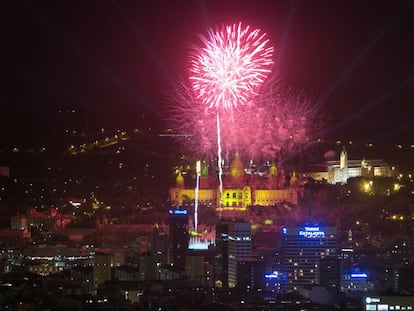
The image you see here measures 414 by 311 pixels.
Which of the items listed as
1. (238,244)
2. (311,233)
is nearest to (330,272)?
(311,233)

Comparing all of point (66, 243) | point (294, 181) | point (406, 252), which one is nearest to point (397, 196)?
point (294, 181)

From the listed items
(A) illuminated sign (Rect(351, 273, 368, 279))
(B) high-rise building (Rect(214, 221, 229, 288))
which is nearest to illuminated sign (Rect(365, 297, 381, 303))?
(A) illuminated sign (Rect(351, 273, 368, 279))

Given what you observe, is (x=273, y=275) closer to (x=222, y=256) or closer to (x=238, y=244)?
(x=222, y=256)

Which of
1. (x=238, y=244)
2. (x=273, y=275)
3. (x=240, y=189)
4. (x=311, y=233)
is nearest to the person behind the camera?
(x=273, y=275)

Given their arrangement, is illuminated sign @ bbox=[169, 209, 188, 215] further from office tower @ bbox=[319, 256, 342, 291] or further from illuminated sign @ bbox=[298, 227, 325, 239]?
office tower @ bbox=[319, 256, 342, 291]

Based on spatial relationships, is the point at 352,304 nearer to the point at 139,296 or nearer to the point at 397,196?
the point at 139,296

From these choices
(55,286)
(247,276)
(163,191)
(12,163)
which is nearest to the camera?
(55,286)
